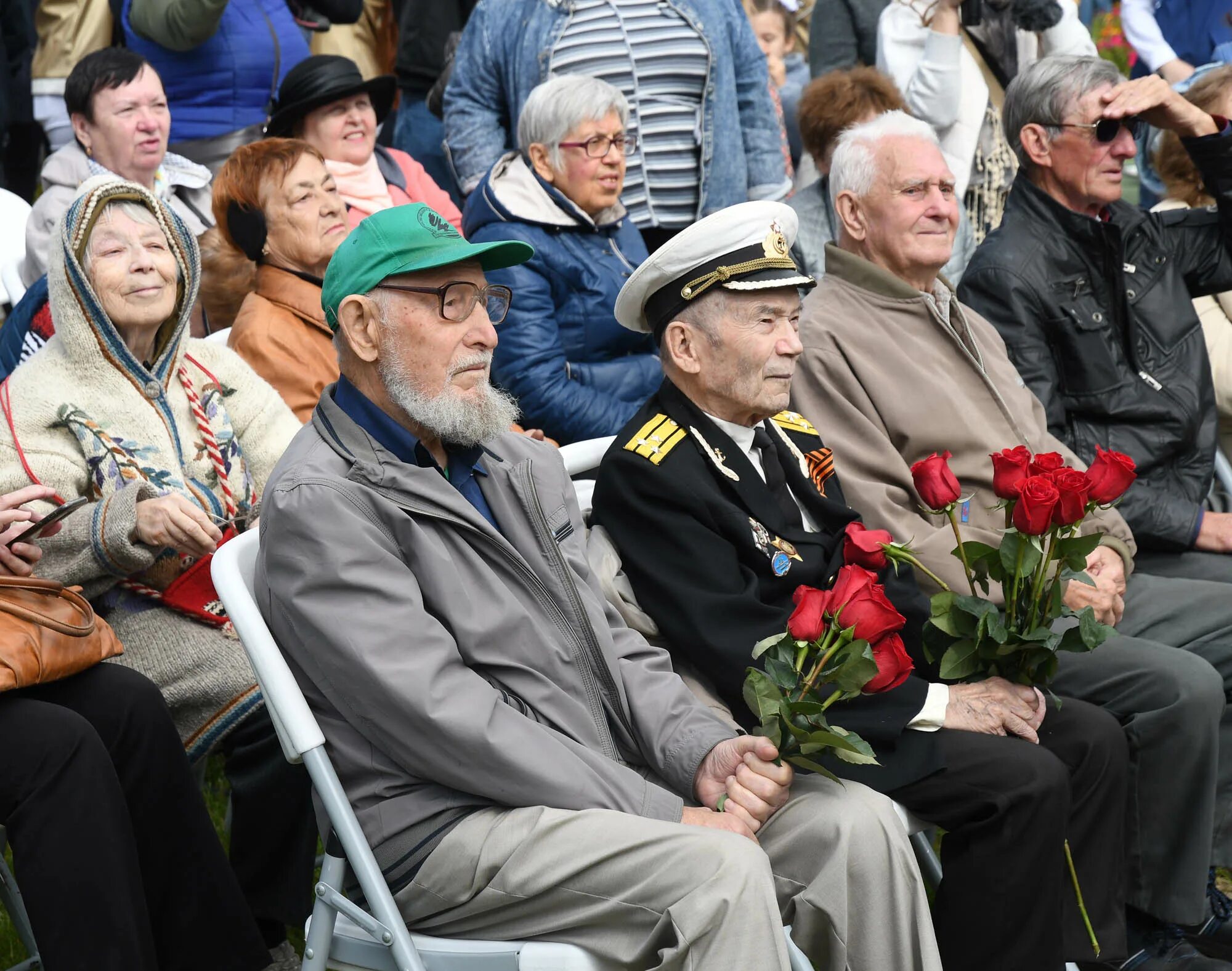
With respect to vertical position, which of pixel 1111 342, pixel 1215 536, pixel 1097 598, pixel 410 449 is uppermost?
pixel 410 449

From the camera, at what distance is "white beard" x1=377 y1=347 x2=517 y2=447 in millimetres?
2928

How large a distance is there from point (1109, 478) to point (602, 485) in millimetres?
1078

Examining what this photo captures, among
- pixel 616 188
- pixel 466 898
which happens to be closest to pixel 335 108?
pixel 616 188

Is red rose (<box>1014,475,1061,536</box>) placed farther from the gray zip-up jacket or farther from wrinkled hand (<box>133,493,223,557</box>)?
wrinkled hand (<box>133,493,223,557</box>)

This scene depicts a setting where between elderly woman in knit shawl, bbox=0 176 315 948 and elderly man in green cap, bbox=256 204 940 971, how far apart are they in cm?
75

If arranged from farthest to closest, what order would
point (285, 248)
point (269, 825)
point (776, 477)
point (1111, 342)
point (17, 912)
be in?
1. point (285, 248)
2. point (1111, 342)
3. point (269, 825)
4. point (776, 477)
5. point (17, 912)

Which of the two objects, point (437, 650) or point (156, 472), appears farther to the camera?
point (156, 472)

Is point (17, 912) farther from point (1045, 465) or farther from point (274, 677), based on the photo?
point (1045, 465)

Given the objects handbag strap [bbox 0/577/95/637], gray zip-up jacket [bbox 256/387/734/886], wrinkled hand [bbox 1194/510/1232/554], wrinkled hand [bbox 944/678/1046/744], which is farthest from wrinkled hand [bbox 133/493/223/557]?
wrinkled hand [bbox 1194/510/1232/554]

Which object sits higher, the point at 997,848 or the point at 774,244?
the point at 774,244

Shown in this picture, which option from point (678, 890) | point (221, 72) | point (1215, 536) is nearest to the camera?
point (678, 890)

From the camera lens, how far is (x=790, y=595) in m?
3.32

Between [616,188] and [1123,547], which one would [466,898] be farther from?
[616,188]

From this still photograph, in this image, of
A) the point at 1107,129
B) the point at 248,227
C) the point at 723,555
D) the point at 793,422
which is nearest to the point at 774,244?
the point at 793,422
